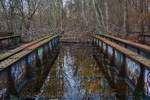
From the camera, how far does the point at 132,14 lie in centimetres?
3828

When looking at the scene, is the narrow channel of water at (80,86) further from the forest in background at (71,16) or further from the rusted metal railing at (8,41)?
Result: the forest in background at (71,16)

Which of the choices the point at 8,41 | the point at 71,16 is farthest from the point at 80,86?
the point at 71,16

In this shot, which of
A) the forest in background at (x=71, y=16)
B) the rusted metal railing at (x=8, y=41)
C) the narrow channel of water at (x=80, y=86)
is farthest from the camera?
the forest in background at (x=71, y=16)

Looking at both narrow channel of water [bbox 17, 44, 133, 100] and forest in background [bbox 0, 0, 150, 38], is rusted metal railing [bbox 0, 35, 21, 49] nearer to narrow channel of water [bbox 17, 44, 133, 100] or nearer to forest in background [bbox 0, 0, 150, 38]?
narrow channel of water [bbox 17, 44, 133, 100]

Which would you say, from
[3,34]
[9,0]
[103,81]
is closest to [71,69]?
[103,81]

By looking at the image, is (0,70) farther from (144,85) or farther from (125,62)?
(125,62)

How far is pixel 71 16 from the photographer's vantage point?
4594 cm

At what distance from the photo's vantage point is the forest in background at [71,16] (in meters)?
27.2

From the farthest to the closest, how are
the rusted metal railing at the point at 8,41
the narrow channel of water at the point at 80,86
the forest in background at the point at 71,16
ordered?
the forest in background at the point at 71,16
the rusted metal railing at the point at 8,41
the narrow channel of water at the point at 80,86

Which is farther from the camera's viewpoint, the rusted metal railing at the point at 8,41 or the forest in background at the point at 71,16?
the forest in background at the point at 71,16

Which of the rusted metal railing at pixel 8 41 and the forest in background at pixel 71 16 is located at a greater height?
the forest in background at pixel 71 16

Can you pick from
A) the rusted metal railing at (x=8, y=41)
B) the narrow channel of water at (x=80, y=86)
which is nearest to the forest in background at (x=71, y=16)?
the rusted metal railing at (x=8, y=41)

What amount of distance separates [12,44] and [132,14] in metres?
24.0

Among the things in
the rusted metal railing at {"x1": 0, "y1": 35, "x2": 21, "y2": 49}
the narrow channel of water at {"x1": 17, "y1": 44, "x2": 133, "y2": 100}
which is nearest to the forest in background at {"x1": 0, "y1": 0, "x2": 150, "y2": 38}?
the rusted metal railing at {"x1": 0, "y1": 35, "x2": 21, "y2": 49}
